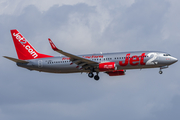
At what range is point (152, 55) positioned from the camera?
68062mm

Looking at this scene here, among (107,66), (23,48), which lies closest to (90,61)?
(107,66)

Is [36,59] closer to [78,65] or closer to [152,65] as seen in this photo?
[78,65]

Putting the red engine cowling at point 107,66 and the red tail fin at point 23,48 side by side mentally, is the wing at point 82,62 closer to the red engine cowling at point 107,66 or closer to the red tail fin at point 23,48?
the red engine cowling at point 107,66

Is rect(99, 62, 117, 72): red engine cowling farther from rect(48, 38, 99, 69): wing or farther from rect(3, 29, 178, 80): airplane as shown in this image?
rect(48, 38, 99, 69): wing

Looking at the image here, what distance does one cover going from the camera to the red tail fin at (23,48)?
76.2 metres

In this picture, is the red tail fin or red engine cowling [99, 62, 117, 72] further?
the red tail fin

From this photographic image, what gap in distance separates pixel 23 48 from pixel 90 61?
17.7m

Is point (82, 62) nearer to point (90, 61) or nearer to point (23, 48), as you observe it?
point (90, 61)

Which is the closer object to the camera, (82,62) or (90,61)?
(90,61)

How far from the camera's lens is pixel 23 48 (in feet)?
255

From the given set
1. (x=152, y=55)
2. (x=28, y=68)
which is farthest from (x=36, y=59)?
(x=152, y=55)

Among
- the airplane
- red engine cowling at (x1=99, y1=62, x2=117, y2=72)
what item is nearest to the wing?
the airplane

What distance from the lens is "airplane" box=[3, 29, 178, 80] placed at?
222ft

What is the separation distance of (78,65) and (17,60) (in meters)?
12.9
